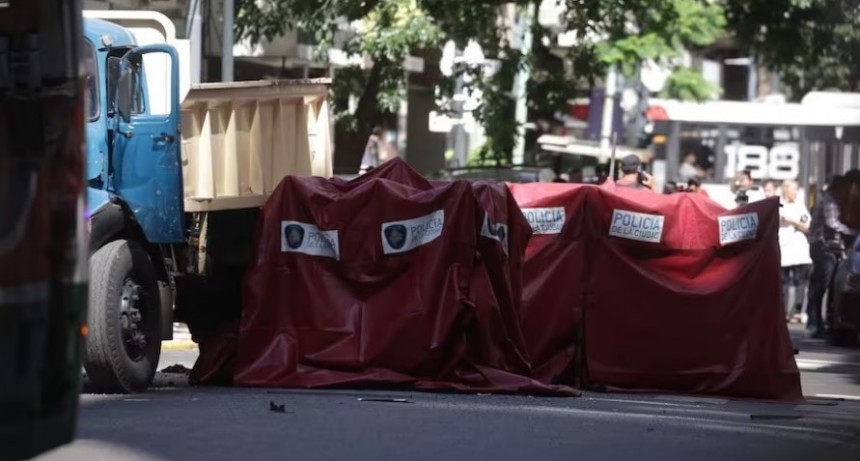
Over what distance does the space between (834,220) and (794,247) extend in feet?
7.77

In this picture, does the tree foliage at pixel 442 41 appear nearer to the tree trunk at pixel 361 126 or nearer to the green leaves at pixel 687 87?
the tree trunk at pixel 361 126

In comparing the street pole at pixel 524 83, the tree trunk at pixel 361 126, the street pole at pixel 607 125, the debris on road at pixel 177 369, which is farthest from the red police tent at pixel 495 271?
the street pole at pixel 607 125

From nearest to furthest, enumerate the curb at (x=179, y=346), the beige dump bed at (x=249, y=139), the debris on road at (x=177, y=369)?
the beige dump bed at (x=249, y=139) → the debris on road at (x=177, y=369) → the curb at (x=179, y=346)

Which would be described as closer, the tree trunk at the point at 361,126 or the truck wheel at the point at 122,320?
the truck wheel at the point at 122,320

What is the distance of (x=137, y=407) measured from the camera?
34.9ft

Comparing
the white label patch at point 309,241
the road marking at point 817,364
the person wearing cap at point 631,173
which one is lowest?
the road marking at point 817,364

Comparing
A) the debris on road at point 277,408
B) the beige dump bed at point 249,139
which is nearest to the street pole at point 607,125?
the beige dump bed at point 249,139

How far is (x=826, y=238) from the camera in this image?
2086 cm

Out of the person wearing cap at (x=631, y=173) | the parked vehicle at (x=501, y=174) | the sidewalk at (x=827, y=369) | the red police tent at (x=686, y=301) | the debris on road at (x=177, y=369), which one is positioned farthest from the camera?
the parked vehicle at (x=501, y=174)

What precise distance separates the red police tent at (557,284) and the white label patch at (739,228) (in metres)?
1.02

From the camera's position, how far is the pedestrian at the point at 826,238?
20.9 meters

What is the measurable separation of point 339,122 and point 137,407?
551 inches

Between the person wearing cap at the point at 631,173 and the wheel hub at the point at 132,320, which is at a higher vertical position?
the person wearing cap at the point at 631,173

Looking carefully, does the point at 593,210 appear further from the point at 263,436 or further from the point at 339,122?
the point at 339,122
